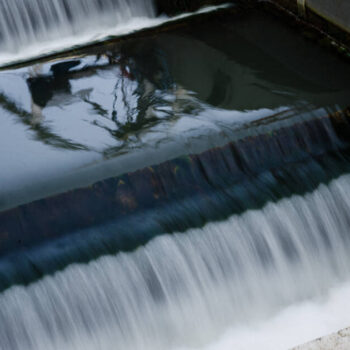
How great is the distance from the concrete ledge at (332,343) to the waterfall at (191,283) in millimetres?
635

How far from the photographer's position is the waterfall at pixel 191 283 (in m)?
3.27

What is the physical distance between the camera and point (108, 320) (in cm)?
332

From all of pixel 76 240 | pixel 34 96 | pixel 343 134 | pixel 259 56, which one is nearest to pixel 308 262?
pixel 343 134

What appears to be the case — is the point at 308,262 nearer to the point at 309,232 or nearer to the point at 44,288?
the point at 309,232

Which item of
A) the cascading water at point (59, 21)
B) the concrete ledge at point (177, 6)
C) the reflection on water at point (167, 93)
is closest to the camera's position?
the reflection on water at point (167, 93)

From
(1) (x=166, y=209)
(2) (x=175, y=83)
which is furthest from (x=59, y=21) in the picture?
(1) (x=166, y=209)

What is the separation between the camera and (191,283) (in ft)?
11.4

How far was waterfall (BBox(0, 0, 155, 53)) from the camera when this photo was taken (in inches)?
211

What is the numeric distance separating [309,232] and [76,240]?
127 cm

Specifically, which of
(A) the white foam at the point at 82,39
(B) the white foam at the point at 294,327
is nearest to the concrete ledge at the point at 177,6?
(A) the white foam at the point at 82,39

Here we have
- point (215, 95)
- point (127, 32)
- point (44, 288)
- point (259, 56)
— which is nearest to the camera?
point (44, 288)

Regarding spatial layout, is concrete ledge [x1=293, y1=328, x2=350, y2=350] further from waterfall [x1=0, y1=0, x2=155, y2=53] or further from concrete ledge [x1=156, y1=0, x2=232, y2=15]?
concrete ledge [x1=156, y1=0, x2=232, y2=15]

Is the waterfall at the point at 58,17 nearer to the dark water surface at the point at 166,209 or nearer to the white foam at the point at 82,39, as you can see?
the white foam at the point at 82,39

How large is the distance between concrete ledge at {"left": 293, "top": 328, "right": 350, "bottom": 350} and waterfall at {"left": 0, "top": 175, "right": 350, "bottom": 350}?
0.63m
